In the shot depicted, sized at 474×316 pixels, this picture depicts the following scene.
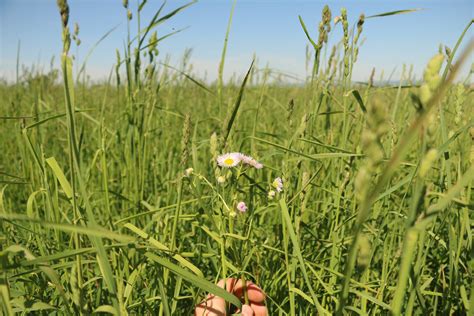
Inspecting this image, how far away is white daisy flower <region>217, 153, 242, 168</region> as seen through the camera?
37.3 inches

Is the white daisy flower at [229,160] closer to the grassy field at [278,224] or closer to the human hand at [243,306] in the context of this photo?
the grassy field at [278,224]

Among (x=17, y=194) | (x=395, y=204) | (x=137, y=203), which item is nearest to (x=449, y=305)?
(x=395, y=204)

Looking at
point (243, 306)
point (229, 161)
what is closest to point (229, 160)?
point (229, 161)

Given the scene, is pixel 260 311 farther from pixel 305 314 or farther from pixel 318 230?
pixel 318 230

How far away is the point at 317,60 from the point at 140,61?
0.80 m

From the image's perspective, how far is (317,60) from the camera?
1.10 m

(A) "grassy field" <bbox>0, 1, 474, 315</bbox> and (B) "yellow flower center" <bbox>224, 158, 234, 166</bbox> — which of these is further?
(B) "yellow flower center" <bbox>224, 158, 234, 166</bbox>

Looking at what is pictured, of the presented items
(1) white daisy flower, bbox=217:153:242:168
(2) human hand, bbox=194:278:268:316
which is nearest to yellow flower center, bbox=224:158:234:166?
(1) white daisy flower, bbox=217:153:242:168

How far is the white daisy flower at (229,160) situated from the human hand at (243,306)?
283 millimetres

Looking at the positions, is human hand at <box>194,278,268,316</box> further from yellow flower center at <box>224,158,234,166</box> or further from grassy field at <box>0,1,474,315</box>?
yellow flower center at <box>224,158,234,166</box>

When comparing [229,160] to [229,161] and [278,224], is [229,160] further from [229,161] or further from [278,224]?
[278,224]

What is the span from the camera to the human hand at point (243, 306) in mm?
861

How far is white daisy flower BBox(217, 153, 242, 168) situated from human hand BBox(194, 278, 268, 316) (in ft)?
0.93

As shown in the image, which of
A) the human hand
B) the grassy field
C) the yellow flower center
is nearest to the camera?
the grassy field
